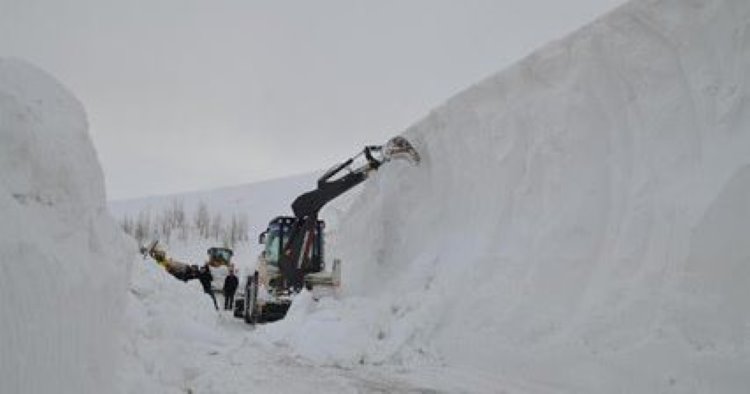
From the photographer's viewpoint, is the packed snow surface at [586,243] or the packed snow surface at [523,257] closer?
the packed snow surface at [523,257]

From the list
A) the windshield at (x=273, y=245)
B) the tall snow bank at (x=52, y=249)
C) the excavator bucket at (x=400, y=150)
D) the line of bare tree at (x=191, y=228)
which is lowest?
the tall snow bank at (x=52, y=249)

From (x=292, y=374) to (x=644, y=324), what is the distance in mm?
4039

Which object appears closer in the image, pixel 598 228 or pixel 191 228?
pixel 598 228

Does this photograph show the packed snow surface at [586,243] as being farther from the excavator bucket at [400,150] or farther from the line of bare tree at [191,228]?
the line of bare tree at [191,228]

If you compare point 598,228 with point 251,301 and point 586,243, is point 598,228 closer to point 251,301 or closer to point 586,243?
point 586,243

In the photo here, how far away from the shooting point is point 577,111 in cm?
1019

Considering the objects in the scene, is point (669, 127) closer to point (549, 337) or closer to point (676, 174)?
point (676, 174)

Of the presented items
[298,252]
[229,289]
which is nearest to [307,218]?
[298,252]

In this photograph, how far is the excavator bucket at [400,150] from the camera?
15.4m

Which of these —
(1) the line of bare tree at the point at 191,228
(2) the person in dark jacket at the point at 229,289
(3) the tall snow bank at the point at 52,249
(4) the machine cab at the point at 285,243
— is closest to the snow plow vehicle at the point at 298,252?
(4) the machine cab at the point at 285,243

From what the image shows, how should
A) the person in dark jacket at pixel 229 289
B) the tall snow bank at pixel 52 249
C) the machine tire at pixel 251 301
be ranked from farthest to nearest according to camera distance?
the person in dark jacket at pixel 229 289
the machine tire at pixel 251 301
the tall snow bank at pixel 52 249

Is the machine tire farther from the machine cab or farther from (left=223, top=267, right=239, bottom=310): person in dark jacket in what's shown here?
(left=223, top=267, right=239, bottom=310): person in dark jacket

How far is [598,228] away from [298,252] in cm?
931

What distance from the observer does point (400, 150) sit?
615 inches
